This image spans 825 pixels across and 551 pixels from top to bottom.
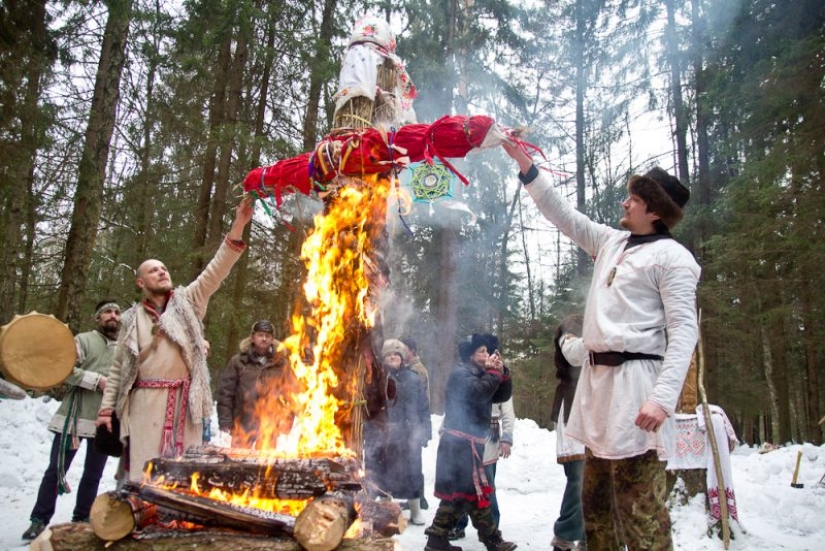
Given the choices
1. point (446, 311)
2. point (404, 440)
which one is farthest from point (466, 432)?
point (446, 311)

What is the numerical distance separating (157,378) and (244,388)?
8.26 feet

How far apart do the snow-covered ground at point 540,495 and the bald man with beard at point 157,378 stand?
7.12 feet

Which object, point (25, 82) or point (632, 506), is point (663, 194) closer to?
point (632, 506)

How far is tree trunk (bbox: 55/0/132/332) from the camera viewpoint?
30.3 feet

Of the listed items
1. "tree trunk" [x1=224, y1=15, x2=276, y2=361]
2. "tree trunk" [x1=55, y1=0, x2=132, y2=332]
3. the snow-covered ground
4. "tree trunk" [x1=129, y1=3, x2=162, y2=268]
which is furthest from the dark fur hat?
"tree trunk" [x1=129, y1=3, x2=162, y2=268]

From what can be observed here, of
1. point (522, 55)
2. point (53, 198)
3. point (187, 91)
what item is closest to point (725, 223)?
point (522, 55)

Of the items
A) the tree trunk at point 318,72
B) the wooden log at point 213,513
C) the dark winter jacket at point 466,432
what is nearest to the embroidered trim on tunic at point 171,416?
the wooden log at point 213,513

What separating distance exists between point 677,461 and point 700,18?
1519cm

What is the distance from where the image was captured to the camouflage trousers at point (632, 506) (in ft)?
9.40

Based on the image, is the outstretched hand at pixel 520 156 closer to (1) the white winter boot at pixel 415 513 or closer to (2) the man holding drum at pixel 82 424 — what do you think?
(2) the man holding drum at pixel 82 424

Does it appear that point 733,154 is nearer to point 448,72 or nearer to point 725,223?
point 725,223

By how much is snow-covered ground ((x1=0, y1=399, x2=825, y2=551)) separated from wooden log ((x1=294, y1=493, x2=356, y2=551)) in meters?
3.34

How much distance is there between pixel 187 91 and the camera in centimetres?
1305

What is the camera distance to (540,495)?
360 inches
